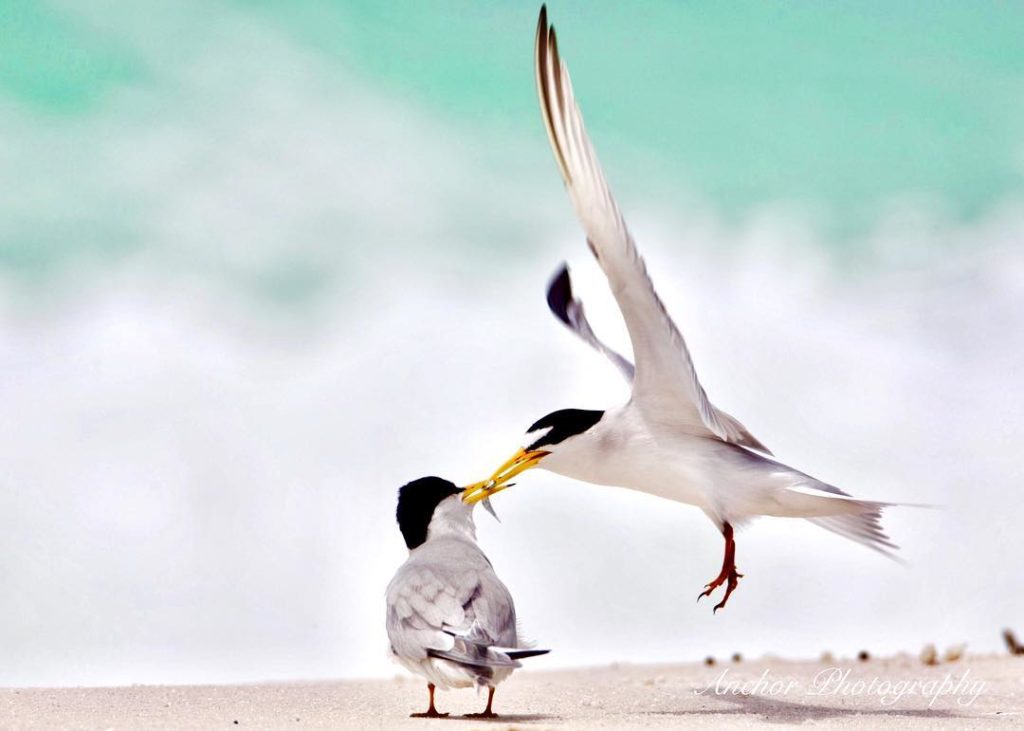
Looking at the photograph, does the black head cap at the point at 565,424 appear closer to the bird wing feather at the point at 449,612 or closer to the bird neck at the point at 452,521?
the bird neck at the point at 452,521

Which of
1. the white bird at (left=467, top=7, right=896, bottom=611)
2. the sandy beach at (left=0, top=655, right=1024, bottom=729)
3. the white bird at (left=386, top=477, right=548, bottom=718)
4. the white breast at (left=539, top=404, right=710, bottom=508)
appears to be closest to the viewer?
the white bird at (left=386, top=477, right=548, bottom=718)

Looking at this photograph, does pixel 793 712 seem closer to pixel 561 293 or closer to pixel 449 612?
pixel 449 612

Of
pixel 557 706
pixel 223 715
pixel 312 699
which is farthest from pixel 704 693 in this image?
pixel 223 715

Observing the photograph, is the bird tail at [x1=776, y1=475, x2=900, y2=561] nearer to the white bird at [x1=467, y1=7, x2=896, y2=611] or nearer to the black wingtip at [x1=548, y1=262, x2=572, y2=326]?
the white bird at [x1=467, y1=7, x2=896, y2=611]

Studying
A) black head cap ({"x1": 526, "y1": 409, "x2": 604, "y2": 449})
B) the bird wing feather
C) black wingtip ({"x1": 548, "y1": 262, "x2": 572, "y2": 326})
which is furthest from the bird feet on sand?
black wingtip ({"x1": 548, "y1": 262, "x2": 572, "y2": 326})

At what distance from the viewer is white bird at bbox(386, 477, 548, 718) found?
5.94 meters

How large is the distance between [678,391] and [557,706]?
70.3 inches

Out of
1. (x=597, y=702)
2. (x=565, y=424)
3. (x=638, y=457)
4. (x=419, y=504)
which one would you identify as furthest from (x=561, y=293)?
(x=597, y=702)

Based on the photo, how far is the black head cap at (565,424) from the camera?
7500 millimetres

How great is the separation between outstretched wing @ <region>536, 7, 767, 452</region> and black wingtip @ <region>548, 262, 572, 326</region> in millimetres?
1512

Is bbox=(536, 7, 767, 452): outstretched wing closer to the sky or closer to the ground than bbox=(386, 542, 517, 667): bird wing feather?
closer to the sky

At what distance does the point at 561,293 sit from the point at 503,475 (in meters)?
2.08

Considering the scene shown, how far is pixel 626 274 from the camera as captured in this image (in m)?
6.56

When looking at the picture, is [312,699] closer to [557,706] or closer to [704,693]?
[557,706]
